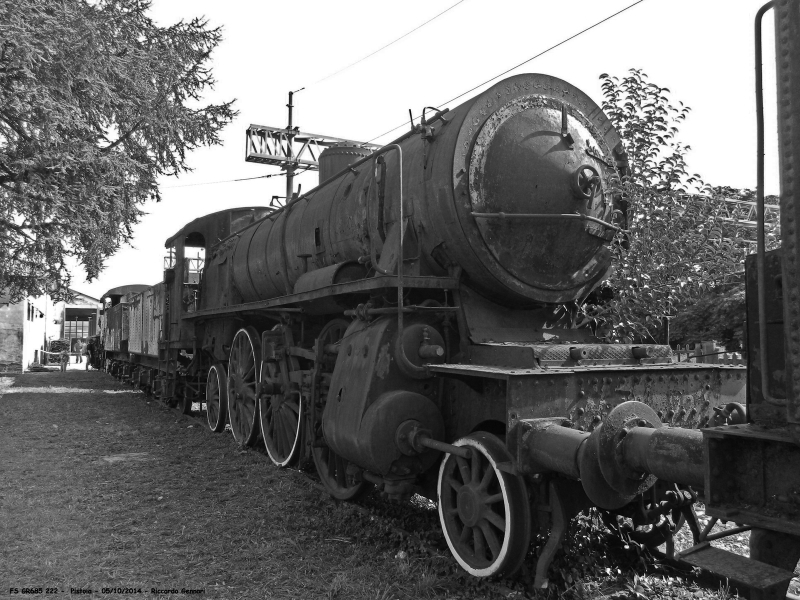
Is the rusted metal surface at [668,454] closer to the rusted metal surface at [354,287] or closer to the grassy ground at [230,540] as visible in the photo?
the grassy ground at [230,540]

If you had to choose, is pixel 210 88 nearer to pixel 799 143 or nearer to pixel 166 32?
pixel 166 32

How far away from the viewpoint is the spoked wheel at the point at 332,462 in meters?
5.56

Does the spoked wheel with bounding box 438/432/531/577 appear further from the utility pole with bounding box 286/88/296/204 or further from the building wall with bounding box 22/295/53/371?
the building wall with bounding box 22/295/53/371

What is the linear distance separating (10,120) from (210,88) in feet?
17.7

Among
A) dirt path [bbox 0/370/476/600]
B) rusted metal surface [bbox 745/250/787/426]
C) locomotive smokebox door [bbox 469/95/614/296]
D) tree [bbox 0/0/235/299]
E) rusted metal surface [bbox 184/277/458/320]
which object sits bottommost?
dirt path [bbox 0/370/476/600]

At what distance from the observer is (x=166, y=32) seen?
14.7 metres

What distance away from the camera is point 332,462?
6.00 metres

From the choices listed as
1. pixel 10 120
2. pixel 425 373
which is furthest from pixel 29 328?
pixel 425 373

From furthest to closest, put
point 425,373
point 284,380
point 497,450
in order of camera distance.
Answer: point 284,380 < point 425,373 < point 497,450

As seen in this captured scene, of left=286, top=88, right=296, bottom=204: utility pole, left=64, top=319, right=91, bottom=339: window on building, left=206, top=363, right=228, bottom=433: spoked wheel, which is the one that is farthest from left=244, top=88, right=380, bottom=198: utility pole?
left=64, top=319, right=91, bottom=339: window on building

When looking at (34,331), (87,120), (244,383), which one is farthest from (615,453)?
(34,331)

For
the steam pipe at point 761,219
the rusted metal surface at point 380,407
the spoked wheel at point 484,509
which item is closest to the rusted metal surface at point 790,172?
the steam pipe at point 761,219

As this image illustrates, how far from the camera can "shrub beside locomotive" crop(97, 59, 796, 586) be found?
12.1ft

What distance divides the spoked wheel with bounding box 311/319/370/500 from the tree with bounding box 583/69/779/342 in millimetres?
2392
